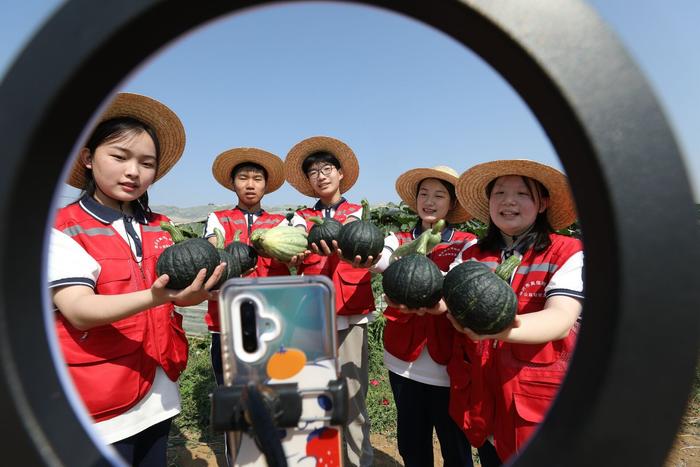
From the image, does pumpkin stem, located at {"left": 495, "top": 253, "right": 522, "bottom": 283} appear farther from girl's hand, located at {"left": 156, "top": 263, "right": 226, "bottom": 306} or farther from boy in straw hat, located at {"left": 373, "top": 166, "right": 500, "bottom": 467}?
girl's hand, located at {"left": 156, "top": 263, "right": 226, "bottom": 306}

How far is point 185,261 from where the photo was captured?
6.73 ft

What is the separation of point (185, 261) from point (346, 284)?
1773mm

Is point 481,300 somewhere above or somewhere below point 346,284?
above

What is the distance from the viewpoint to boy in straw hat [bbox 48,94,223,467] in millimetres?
1852

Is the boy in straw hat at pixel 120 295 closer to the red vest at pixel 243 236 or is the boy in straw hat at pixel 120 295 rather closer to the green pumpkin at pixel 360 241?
the green pumpkin at pixel 360 241

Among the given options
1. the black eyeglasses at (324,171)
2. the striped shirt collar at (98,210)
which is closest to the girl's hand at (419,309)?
the striped shirt collar at (98,210)

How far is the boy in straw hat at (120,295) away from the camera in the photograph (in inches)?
72.9

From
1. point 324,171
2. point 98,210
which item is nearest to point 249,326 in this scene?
point 98,210

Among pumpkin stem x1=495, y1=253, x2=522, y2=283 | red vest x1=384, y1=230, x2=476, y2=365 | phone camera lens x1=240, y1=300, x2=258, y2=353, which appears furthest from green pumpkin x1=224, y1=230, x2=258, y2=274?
phone camera lens x1=240, y1=300, x2=258, y2=353

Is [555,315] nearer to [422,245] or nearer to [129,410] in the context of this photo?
[422,245]

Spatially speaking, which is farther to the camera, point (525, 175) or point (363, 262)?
point (363, 262)

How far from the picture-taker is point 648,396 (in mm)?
532

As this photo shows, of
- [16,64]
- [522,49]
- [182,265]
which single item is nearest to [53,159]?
[16,64]

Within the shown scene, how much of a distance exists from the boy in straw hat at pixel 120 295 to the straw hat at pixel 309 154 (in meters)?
1.95
